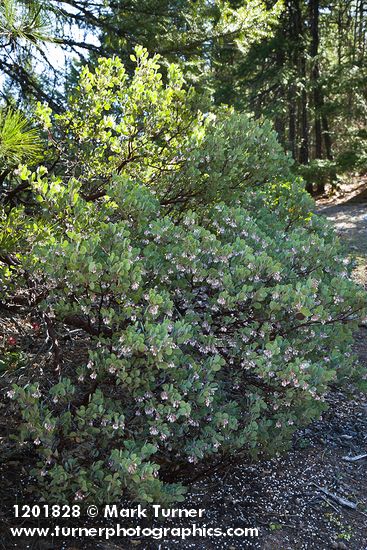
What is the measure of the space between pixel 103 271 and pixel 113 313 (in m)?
0.19

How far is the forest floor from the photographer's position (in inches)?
104

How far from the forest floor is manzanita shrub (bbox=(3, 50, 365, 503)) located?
0.27 meters

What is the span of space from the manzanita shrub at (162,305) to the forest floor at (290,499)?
0.27 metres

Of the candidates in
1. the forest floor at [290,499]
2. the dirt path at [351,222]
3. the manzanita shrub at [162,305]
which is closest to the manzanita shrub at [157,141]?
the manzanita shrub at [162,305]

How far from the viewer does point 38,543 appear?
2.47 m

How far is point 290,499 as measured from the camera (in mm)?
2986

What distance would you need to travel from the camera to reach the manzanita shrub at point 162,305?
90.7 inches

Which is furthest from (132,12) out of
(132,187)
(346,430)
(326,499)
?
(326,499)

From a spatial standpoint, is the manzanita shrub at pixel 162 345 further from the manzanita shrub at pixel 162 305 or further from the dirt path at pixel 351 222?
the dirt path at pixel 351 222

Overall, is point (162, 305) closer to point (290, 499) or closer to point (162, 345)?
point (162, 345)

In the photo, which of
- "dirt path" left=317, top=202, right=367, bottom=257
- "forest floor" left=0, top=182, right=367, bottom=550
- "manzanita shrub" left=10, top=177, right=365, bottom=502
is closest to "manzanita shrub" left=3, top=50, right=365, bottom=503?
"manzanita shrub" left=10, top=177, right=365, bottom=502

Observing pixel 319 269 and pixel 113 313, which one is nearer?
pixel 113 313

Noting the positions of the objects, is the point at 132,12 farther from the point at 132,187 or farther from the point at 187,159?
the point at 132,187

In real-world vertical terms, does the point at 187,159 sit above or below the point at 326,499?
above
